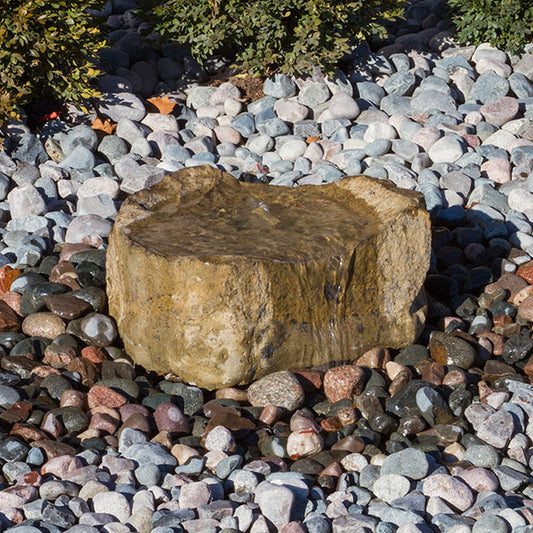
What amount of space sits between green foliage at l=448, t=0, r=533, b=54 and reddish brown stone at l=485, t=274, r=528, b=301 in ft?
9.32

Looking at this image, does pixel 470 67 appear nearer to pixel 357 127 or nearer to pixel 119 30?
pixel 357 127

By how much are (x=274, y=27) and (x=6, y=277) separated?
273cm

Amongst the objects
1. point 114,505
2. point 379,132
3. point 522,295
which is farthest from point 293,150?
point 114,505

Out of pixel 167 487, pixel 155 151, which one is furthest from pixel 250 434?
pixel 155 151

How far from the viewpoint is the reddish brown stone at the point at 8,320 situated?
408cm

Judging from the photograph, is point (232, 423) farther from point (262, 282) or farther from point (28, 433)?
point (28, 433)

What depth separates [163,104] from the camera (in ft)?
20.3

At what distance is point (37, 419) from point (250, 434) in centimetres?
88

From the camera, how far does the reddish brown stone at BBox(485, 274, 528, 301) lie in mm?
4363

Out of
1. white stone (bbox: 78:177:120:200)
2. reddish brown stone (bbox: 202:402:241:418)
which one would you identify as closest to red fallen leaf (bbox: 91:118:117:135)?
white stone (bbox: 78:177:120:200)

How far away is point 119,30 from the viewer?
22.9 feet

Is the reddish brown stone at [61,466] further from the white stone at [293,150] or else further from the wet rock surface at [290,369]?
the white stone at [293,150]

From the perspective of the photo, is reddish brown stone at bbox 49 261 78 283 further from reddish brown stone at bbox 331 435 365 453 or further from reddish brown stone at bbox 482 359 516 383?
reddish brown stone at bbox 482 359 516 383

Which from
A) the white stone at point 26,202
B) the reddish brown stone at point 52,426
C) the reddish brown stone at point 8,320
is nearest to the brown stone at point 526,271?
the reddish brown stone at point 52,426
